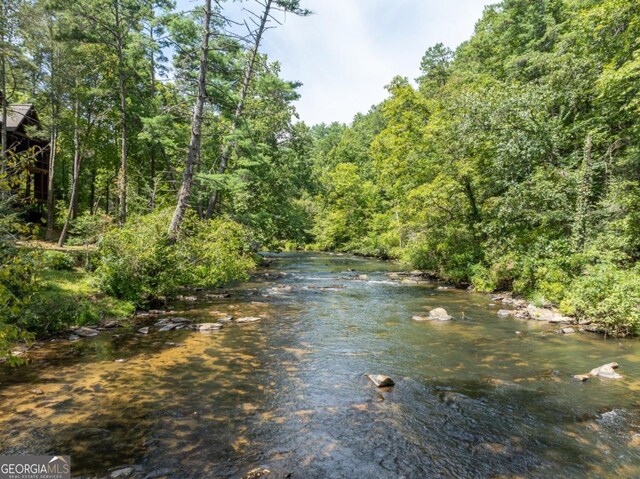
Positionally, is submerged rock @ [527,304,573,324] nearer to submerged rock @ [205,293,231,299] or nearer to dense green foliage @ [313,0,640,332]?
dense green foliage @ [313,0,640,332]

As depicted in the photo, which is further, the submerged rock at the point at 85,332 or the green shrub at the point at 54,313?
the submerged rock at the point at 85,332

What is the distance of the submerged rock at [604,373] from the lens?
8.98 meters

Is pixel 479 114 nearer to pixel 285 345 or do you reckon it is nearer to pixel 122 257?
pixel 285 345

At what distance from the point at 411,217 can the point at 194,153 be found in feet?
59.8

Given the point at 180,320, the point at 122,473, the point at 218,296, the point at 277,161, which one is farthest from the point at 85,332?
the point at 277,161

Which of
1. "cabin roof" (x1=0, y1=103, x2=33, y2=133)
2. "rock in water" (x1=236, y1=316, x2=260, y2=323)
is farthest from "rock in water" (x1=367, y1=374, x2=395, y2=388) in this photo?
"cabin roof" (x1=0, y1=103, x2=33, y2=133)

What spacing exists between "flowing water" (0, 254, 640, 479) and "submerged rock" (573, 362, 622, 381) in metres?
0.22

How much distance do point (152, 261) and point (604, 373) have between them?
14.4 metres

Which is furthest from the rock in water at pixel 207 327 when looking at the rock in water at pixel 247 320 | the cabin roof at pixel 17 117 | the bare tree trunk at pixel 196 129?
the cabin roof at pixel 17 117

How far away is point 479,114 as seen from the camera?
21.3m

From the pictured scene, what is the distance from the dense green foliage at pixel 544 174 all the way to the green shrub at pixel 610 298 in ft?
0.14

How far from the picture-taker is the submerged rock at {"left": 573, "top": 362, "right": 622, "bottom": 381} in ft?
29.5

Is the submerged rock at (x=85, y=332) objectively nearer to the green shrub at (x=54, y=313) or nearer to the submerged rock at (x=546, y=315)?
the green shrub at (x=54, y=313)
